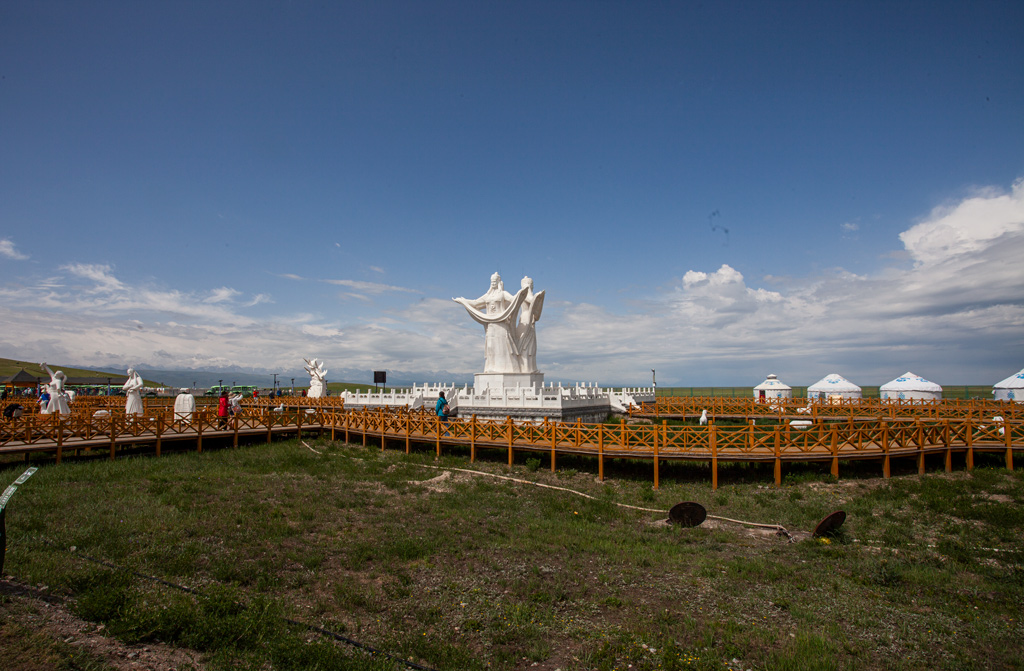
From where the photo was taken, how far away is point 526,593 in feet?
25.8

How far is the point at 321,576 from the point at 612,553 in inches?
205

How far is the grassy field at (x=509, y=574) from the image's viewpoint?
238 inches

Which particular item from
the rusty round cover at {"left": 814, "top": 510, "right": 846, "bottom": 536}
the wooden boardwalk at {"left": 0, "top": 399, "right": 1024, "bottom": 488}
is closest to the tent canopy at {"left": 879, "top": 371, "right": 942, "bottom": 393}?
the wooden boardwalk at {"left": 0, "top": 399, "right": 1024, "bottom": 488}

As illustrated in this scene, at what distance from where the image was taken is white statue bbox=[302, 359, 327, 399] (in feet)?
129

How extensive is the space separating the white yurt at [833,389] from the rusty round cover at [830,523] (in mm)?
27626

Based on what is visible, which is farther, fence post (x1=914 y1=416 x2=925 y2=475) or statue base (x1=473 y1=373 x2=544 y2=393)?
statue base (x1=473 y1=373 x2=544 y2=393)

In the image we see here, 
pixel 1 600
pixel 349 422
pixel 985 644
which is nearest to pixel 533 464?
pixel 349 422

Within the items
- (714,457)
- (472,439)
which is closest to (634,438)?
(714,457)

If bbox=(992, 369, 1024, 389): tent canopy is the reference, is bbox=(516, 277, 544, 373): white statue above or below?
above

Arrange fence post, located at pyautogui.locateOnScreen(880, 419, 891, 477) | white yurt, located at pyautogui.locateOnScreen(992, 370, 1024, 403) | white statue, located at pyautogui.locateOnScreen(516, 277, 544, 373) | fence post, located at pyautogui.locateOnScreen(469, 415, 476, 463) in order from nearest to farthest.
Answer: fence post, located at pyautogui.locateOnScreen(880, 419, 891, 477) → fence post, located at pyautogui.locateOnScreen(469, 415, 476, 463) → white statue, located at pyautogui.locateOnScreen(516, 277, 544, 373) → white yurt, located at pyautogui.locateOnScreen(992, 370, 1024, 403)

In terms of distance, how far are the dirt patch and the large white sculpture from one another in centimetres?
2486

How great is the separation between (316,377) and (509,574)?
114ft

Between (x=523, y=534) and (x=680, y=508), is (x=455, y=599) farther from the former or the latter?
(x=680, y=508)

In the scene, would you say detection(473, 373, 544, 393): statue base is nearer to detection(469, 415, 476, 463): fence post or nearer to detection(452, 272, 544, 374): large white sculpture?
detection(452, 272, 544, 374): large white sculpture
